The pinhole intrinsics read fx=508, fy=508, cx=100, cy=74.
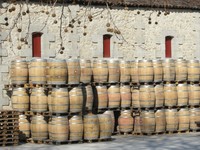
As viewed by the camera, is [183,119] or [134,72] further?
[183,119]

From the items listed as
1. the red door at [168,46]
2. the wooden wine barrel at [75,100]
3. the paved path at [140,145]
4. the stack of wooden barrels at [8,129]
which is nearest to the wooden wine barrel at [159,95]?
the paved path at [140,145]

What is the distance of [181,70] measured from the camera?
51.1ft

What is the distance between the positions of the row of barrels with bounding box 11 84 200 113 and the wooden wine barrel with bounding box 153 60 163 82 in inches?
8.3

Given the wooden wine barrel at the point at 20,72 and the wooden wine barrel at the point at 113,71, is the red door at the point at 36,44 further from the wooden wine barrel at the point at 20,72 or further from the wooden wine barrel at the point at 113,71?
the wooden wine barrel at the point at 113,71

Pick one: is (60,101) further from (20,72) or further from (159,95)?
(159,95)

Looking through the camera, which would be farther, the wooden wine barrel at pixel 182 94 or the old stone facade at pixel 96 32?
the wooden wine barrel at pixel 182 94

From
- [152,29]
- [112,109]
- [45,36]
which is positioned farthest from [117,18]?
[112,109]

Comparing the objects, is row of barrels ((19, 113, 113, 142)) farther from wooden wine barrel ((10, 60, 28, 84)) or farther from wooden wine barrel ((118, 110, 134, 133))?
wooden wine barrel ((118, 110, 134, 133))

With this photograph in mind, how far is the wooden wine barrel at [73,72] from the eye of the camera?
527 inches

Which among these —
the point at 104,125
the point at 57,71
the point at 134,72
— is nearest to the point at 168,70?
the point at 134,72

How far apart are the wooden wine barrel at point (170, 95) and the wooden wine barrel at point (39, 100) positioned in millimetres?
3836

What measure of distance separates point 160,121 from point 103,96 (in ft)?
6.07

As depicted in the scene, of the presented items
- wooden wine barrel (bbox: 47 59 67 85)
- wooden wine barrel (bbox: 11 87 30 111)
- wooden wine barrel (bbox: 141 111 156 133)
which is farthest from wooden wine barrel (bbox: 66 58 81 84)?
wooden wine barrel (bbox: 141 111 156 133)

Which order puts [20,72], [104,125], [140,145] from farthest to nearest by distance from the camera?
1. [20,72]
2. [104,125]
3. [140,145]
